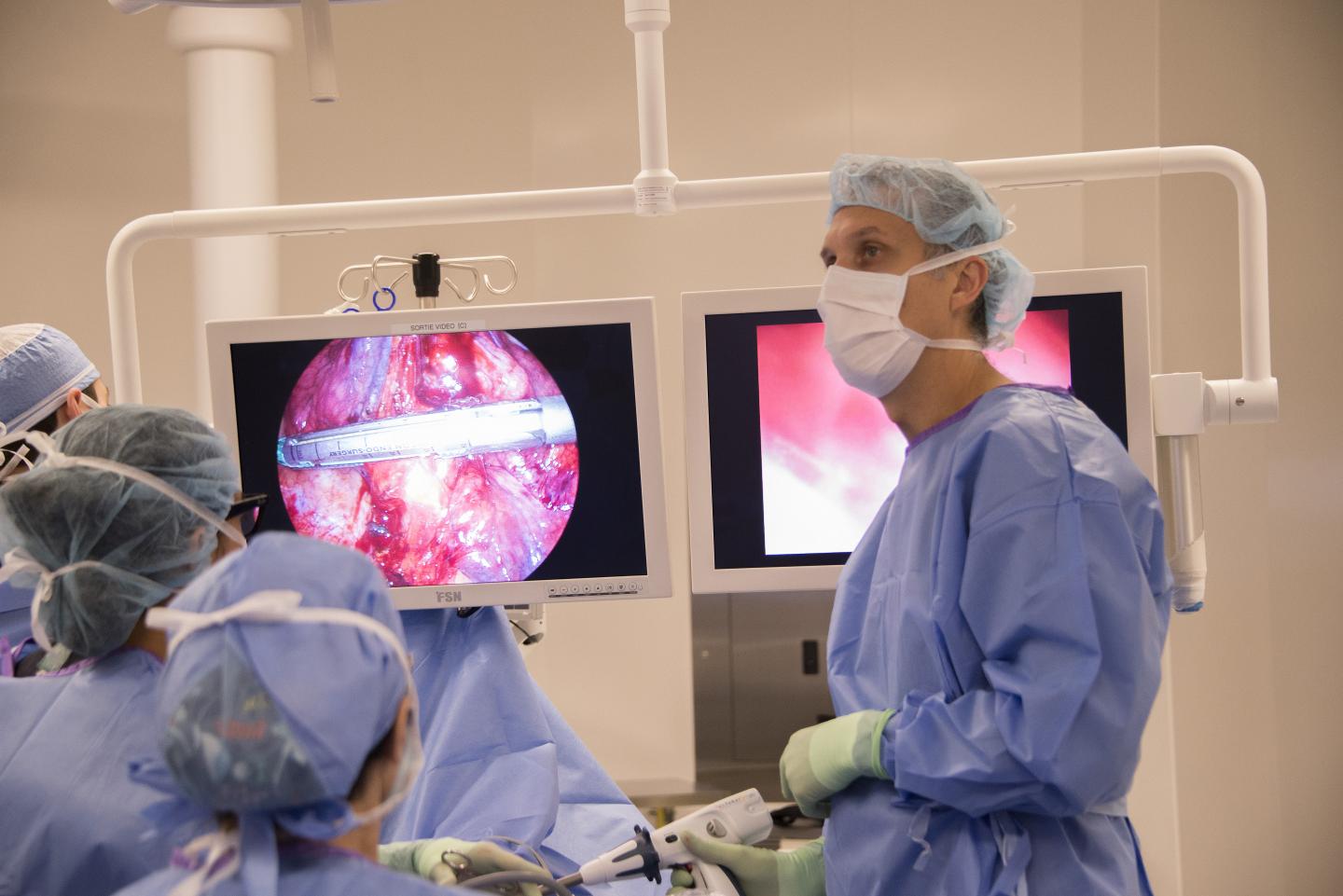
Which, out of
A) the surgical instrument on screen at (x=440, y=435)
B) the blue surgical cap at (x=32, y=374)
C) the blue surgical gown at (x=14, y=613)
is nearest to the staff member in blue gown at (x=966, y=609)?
the surgical instrument on screen at (x=440, y=435)

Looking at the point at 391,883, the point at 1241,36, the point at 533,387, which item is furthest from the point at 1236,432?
the point at 391,883

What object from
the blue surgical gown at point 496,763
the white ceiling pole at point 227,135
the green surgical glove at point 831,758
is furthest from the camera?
the white ceiling pole at point 227,135

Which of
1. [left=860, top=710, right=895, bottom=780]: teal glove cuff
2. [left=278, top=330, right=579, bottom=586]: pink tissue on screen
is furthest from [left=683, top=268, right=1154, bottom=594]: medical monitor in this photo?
[left=860, top=710, right=895, bottom=780]: teal glove cuff

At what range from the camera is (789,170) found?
3.70 meters

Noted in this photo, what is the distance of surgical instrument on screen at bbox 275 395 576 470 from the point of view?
6.53 ft

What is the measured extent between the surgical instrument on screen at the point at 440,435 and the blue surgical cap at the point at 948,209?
0.59 metres

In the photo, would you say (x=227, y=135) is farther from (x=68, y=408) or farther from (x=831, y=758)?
→ (x=831, y=758)

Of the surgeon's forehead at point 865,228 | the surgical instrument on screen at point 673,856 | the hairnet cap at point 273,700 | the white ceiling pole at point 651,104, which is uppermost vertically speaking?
the white ceiling pole at point 651,104

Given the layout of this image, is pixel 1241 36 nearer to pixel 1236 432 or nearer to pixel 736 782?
pixel 1236 432

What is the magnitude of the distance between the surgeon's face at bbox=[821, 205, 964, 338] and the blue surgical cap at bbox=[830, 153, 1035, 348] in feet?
0.05

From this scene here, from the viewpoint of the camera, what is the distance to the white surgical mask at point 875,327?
1.63m

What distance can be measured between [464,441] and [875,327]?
70cm

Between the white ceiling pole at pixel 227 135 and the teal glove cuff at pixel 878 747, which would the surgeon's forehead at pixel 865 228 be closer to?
the teal glove cuff at pixel 878 747

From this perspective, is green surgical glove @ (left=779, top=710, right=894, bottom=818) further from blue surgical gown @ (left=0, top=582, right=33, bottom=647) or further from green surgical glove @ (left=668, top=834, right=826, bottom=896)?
blue surgical gown @ (left=0, top=582, right=33, bottom=647)
